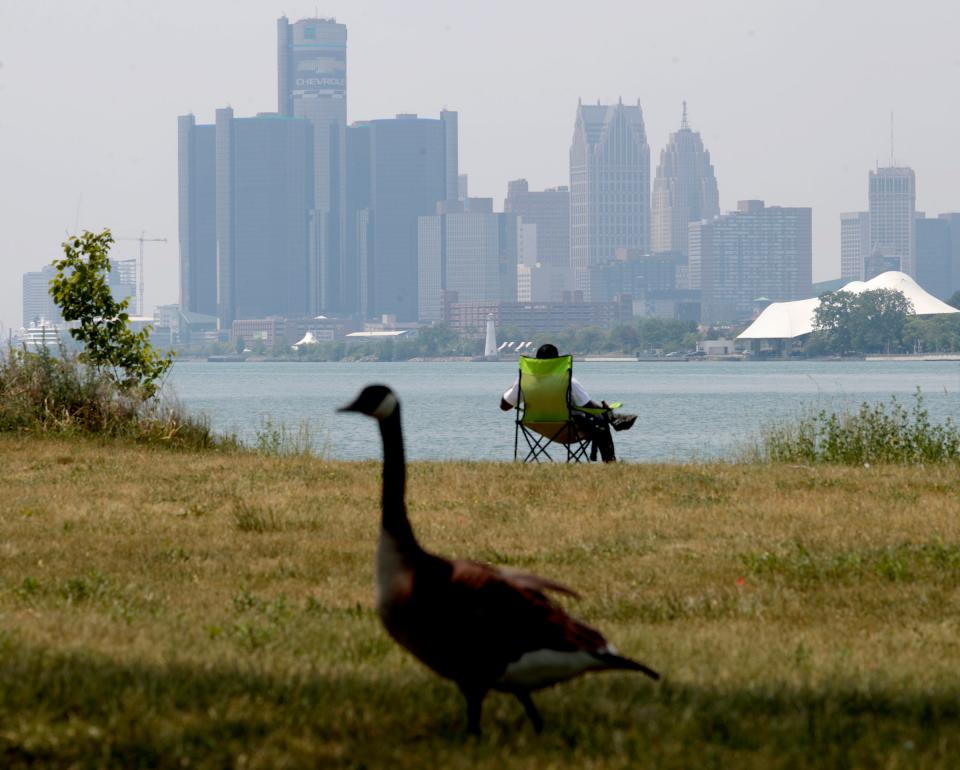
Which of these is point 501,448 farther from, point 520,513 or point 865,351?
point 865,351

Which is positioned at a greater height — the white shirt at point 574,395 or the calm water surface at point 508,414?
the white shirt at point 574,395

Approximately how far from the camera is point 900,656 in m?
5.62

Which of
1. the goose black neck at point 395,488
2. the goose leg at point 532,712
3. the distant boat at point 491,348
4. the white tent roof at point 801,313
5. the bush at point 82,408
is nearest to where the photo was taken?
the goose black neck at point 395,488

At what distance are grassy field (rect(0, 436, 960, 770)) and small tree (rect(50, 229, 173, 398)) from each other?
510 cm

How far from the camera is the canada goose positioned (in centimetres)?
393

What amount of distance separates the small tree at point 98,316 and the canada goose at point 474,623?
45.0 ft

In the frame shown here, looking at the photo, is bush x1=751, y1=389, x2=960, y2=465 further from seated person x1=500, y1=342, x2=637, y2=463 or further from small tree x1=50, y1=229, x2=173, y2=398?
small tree x1=50, y1=229, x2=173, y2=398

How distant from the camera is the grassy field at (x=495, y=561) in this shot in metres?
4.13

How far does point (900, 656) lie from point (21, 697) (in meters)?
3.30

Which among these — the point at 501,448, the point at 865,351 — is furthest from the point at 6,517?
the point at 865,351

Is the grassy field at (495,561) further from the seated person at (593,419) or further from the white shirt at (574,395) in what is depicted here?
the white shirt at (574,395)

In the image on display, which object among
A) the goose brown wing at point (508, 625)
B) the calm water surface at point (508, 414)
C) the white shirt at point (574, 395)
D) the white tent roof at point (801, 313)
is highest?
the white tent roof at point (801, 313)

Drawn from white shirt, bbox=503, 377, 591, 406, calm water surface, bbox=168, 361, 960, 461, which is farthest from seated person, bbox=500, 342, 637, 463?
calm water surface, bbox=168, 361, 960, 461

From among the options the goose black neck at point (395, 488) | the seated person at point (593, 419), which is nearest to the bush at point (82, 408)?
the seated person at point (593, 419)
